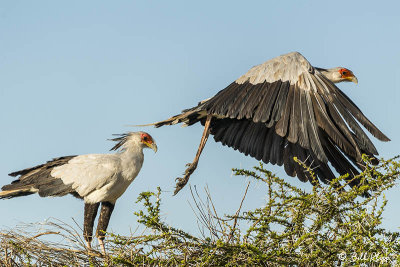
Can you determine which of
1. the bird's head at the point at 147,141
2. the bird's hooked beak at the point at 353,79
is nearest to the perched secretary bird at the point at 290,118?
the bird's head at the point at 147,141

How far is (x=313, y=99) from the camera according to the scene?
487cm

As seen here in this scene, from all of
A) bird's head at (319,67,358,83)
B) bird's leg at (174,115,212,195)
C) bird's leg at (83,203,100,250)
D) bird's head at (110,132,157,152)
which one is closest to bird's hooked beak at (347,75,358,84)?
bird's head at (319,67,358,83)

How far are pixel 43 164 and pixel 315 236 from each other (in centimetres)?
324

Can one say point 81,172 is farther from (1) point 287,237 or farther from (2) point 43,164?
(1) point 287,237

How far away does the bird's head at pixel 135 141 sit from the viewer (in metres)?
6.35

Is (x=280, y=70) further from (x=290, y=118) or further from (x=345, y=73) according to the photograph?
(x=345, y=73)

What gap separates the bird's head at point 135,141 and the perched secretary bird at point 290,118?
662mm

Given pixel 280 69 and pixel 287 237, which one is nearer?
pixel 287 237

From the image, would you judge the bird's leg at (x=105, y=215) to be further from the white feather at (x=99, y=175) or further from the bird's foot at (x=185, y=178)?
the bird's foot at (x=185, y=178)

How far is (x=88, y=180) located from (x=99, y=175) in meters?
0.12

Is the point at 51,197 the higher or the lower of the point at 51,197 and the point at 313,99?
the lower

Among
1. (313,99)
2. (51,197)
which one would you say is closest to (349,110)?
(313,99)

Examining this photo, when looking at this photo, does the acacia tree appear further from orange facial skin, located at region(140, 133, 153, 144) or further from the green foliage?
orange facial skin, located at region(140, 133, 153, 144)

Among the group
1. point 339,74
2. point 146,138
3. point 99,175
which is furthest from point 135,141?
point 339,74
